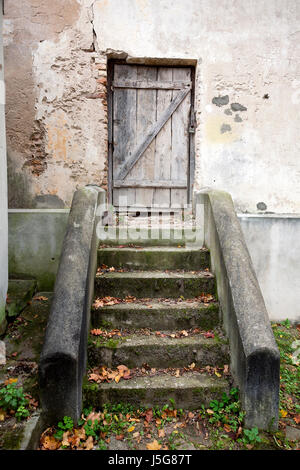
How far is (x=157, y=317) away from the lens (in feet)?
10.8

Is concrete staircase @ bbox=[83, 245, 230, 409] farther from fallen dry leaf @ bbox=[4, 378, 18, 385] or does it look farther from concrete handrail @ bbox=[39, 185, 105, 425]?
fallen dry leaf @ bbox=[4, 378, 18, 385]

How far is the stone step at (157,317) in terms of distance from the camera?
10.7 feet

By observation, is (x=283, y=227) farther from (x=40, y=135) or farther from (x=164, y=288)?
(x=40, y=135)

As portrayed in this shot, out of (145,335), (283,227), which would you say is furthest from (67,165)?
(283,227)

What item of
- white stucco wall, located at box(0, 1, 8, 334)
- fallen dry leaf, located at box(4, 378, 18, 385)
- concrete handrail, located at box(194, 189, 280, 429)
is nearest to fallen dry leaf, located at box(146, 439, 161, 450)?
concrete handrail, located at box(194, 189, 280, 429)

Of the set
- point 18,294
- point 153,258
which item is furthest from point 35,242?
point 153,258

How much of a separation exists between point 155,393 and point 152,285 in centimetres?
108

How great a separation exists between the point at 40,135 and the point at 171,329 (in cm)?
310

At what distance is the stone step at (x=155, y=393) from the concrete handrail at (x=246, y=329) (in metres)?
0.25

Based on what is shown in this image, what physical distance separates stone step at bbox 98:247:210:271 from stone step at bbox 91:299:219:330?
0.66 metres

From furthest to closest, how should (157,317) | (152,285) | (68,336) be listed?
(152,285), (157,317), (68,336)

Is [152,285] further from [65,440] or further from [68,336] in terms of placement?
[65,440]

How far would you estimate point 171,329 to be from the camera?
3305 mm

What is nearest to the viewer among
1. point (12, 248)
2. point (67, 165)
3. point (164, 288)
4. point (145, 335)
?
point (145, 335)
